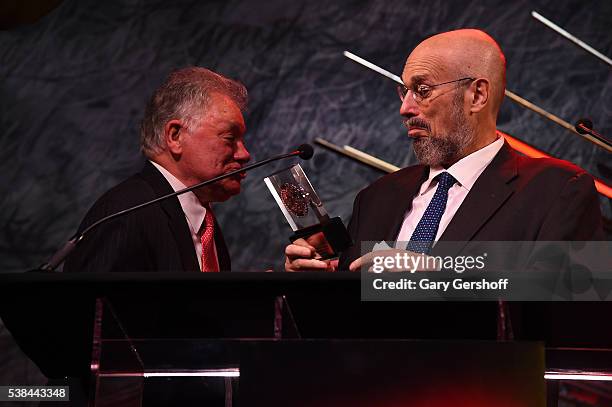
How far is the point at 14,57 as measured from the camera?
3908mm

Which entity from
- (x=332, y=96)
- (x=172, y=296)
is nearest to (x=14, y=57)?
(x=332, y=96)

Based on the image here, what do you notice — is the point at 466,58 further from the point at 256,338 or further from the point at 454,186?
the point at 256,338

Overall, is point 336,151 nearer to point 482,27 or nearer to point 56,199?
point 482,27

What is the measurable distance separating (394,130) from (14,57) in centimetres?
158

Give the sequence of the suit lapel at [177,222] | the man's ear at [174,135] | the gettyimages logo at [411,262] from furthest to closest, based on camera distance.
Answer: the man's ear at [174,135] < the suit lapel at [177,222] < the gettyimages logo at [411,262]

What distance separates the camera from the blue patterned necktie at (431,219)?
7.76 ft

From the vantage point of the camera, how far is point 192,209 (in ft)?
9.61

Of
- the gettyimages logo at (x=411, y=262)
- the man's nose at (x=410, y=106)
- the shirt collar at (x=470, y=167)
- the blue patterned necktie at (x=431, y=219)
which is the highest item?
the man's nose at (x=410, y=106)

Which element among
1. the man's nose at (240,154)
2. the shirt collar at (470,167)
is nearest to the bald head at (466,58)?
the shirt collar at (470,167)

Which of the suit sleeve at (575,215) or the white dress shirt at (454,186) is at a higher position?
the white dress shirt at (454,186)

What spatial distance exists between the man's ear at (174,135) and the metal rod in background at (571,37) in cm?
148

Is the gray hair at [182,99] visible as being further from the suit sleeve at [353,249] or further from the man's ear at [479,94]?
the man's ear at [479,94]

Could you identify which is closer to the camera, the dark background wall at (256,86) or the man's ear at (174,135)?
the man's ear at (174,135)

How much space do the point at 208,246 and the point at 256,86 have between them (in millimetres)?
1049
